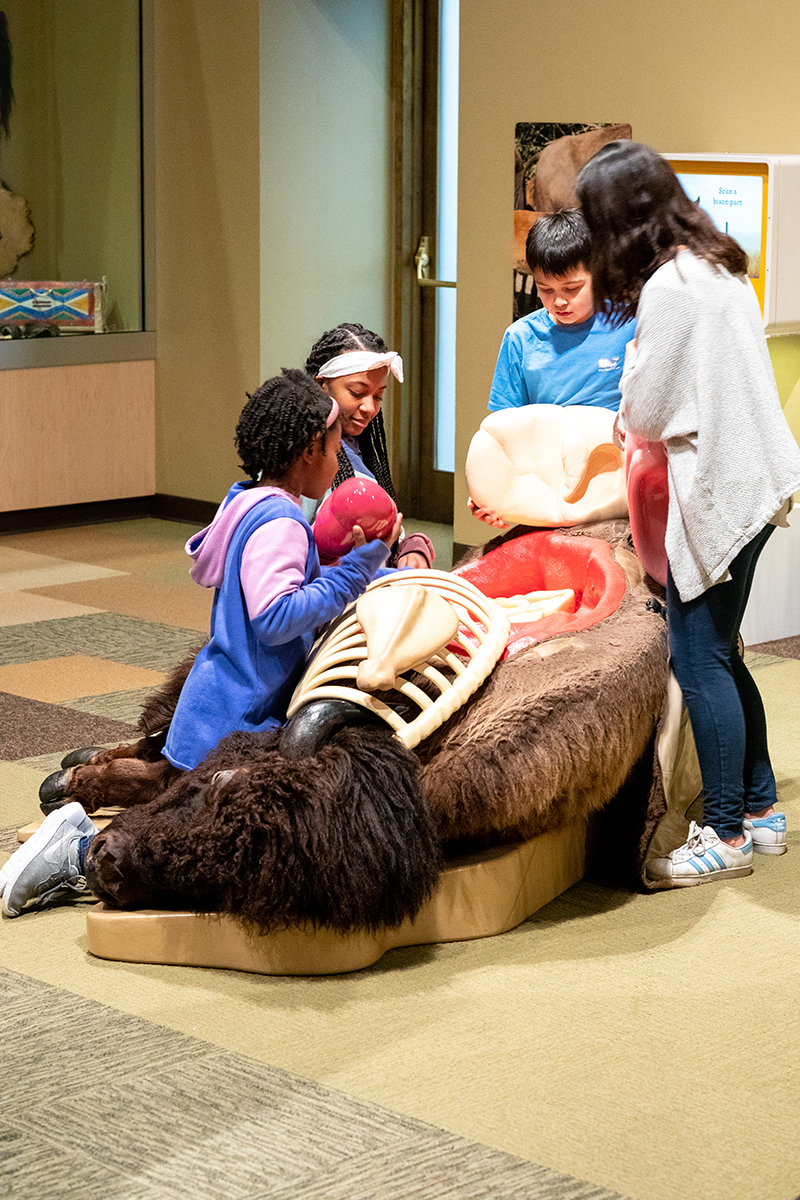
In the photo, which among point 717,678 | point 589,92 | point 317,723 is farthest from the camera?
point 589,92

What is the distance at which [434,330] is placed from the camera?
7840 mm

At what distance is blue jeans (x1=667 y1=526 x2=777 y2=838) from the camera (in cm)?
311

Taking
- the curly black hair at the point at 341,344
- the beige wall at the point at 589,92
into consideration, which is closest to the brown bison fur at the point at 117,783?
the curly black hair at the point at 341,344

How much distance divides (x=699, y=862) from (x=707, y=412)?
0.90 metres

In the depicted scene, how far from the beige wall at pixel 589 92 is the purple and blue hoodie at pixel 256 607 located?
3.07m

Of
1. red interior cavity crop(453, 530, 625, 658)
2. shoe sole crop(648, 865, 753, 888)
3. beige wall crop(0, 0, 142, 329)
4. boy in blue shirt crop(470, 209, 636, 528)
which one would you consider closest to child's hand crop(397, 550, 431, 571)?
red interior cavity crop(453, 530, 625, 658)

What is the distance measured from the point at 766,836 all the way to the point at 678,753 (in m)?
0.31

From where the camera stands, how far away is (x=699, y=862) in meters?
3.21

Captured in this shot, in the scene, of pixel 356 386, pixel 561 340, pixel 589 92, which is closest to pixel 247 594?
pixel 356 386

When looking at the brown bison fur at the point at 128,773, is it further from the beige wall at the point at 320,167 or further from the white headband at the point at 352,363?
the beige wall at the point at 320,167

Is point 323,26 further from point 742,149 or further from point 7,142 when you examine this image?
point 742,149

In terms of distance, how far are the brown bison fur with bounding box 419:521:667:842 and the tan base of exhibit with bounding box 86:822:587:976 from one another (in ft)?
0.20

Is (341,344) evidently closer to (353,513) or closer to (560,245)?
(560,245)

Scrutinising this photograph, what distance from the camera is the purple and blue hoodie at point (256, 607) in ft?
9.43
